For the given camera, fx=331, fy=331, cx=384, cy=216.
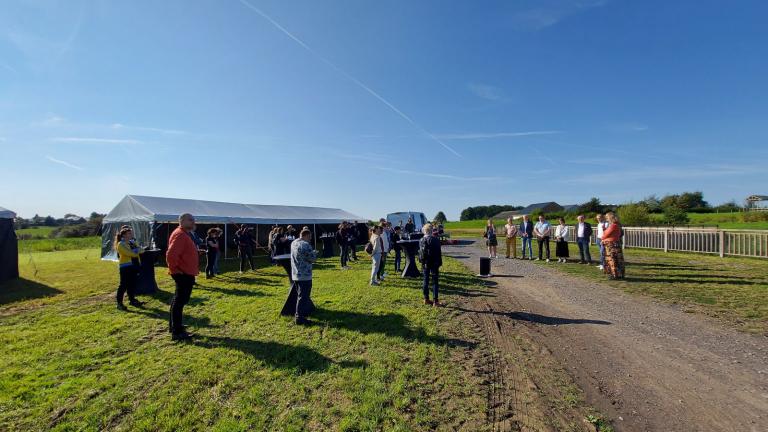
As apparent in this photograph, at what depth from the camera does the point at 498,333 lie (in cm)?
492

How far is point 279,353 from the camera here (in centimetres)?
428

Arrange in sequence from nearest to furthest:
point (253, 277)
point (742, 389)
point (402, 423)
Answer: point (402, 423) < point (742, 389) < point (253, 277)

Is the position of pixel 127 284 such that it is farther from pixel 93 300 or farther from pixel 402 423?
pixel 402 423

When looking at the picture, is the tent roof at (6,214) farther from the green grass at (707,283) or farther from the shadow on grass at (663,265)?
the shadow on grass at (663,265)

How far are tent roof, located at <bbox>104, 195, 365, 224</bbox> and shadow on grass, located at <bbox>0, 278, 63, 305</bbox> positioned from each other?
447cm

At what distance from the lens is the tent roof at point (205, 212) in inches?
566

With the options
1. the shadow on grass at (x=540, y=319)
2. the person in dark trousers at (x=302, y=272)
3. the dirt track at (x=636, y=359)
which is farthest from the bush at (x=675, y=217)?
the person in dark trousers at (x=302, y=272)

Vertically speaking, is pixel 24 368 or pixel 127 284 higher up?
pixel 127 284

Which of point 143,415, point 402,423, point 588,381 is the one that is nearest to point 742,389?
point 588,381

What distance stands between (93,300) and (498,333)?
879 centimetres

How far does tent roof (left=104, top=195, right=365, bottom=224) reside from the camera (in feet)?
47.2

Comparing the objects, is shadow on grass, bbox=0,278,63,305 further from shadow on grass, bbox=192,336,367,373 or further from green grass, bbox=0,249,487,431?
shadow on grass, bbox=192,336,367,373

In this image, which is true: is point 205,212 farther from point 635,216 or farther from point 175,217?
point 635,216

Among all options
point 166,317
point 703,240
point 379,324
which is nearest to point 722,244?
point 703,240
